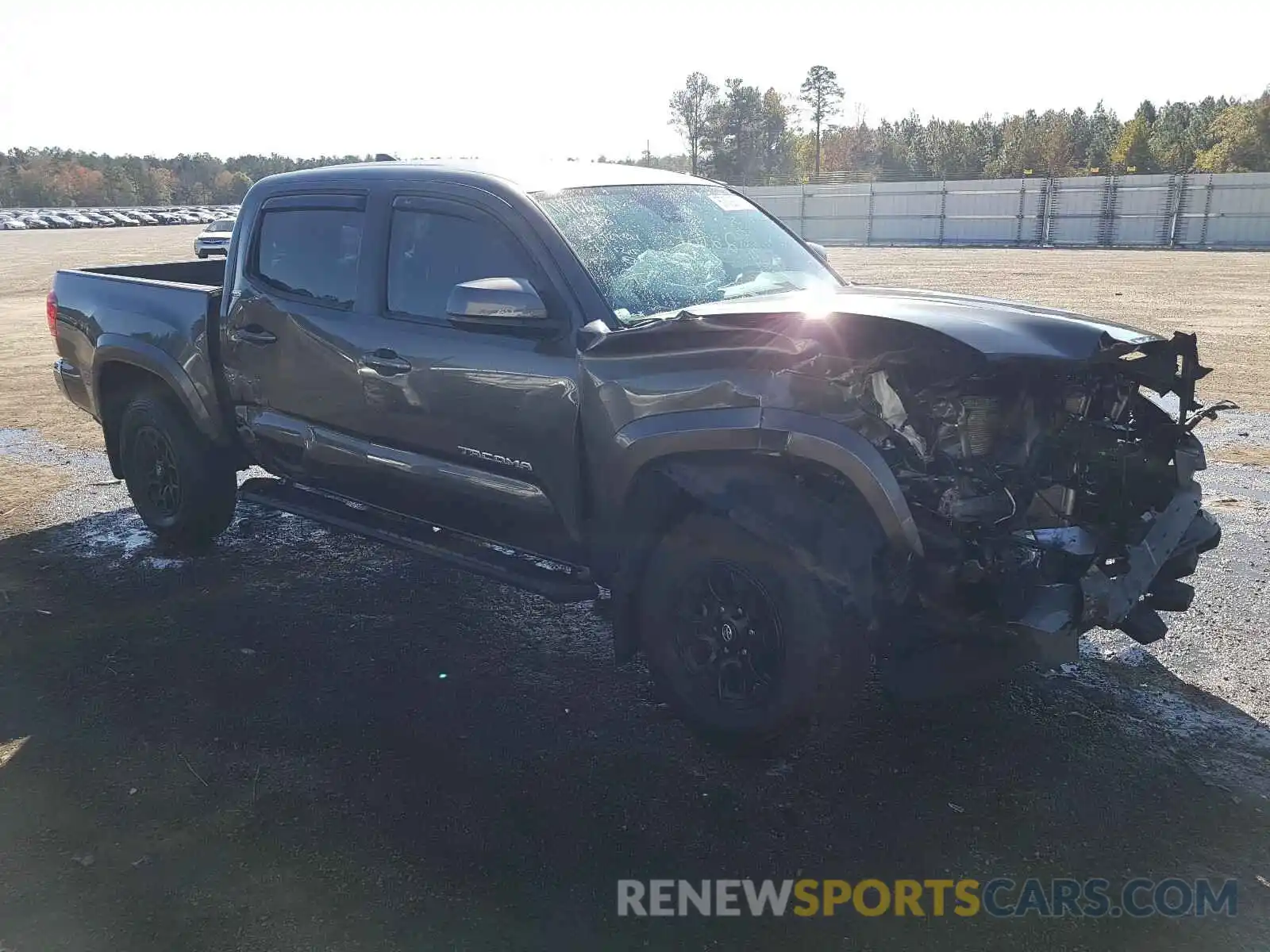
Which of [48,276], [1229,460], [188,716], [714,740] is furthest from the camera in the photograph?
[48,276]

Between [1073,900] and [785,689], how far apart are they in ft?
3.30

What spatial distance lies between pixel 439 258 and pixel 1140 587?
116 inches

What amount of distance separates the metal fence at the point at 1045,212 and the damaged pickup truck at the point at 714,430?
3417 centimetres

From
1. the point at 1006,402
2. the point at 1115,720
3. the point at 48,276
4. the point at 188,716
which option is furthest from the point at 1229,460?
the point at 48,276

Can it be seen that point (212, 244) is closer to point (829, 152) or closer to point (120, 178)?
point (829, 152)

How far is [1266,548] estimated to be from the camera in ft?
17.3

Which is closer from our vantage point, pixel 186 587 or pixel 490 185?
pixel 490 185

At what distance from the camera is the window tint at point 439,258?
402 centimetres

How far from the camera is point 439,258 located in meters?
4.23

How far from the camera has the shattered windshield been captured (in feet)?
12.8

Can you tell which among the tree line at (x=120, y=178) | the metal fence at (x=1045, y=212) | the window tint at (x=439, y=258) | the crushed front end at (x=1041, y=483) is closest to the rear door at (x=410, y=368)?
the window tint at (x=439, y=258)

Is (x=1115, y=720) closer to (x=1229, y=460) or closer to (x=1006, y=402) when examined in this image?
(x=1006, y=402)

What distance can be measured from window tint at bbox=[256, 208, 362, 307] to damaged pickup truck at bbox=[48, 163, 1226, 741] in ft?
0.07

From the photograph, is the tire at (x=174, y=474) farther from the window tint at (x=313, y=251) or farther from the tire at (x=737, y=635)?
the tire at (x=737, y=635)
